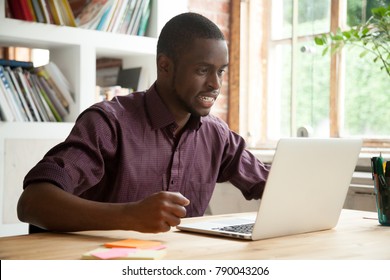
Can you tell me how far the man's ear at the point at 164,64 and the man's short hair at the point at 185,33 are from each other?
0.01 meters

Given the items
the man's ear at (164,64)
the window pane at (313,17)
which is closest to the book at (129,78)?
the window pane at (313,17)

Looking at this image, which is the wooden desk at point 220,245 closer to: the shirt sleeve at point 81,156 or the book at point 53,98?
the shirt sleeve at point 81,156

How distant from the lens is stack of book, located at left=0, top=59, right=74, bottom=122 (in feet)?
9.05

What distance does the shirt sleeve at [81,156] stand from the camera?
146 cm

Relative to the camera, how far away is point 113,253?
112 cm

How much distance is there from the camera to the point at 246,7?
3.68 m

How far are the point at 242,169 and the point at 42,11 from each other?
55.1 inches

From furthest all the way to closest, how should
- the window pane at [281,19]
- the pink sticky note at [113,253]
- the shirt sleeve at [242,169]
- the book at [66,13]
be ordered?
the window pane at [281,19]
the book at [66,13]
the shirt sleeve at [242,169]
the pink sticky note at [113,253]

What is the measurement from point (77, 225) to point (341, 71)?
219 centimetres

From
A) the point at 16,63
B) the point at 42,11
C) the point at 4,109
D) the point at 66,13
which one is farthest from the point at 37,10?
the point at 4,109
